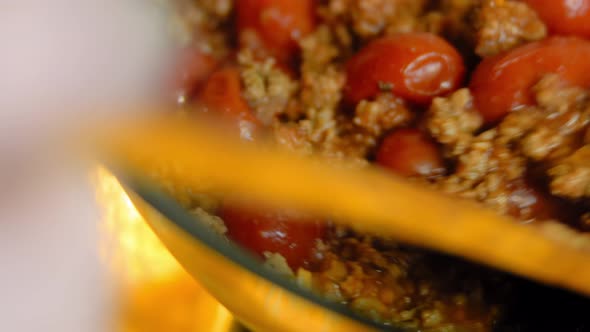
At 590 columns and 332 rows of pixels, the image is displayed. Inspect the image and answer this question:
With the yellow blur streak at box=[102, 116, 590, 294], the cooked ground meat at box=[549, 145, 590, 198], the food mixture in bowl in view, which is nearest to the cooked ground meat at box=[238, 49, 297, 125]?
the food mixture in bowl

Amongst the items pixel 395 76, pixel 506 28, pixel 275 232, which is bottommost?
pixel 275 232

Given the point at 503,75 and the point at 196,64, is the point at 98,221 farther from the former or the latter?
the point at 503,75

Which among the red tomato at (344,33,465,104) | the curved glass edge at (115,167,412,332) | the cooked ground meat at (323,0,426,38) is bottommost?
the curved glass edge at (115,167,412,332)

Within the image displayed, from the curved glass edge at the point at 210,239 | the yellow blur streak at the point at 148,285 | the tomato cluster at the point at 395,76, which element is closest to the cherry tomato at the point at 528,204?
the tomato cluster at the point at 395,76

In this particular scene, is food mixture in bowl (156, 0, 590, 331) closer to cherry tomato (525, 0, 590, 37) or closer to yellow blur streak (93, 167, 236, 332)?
cherry tomato (525, 0, 590, 37)

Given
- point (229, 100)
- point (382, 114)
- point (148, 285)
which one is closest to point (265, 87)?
point (229, 100)

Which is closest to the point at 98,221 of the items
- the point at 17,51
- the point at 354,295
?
the point at 17,51

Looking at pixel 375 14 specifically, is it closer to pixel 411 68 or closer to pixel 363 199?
pixel 411 68
